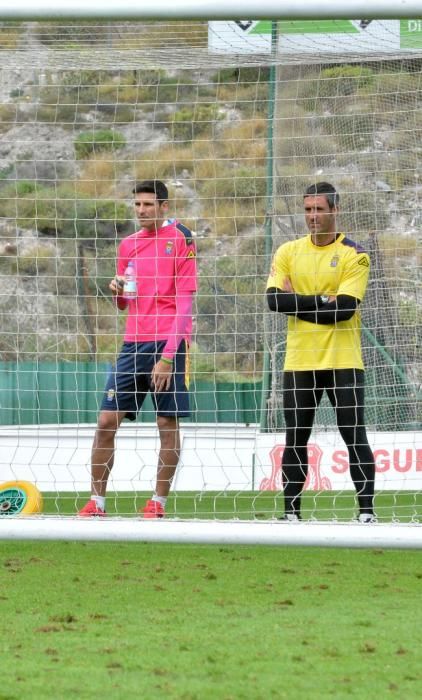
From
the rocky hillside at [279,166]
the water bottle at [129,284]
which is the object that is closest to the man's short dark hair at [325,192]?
the rocky hillside at [279,166]

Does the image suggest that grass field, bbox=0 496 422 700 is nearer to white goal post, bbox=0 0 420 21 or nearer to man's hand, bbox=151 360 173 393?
man's hand, bbox=151 360 173 393

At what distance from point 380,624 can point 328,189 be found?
246 centimetres

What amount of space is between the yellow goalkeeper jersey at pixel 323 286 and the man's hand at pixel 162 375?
0.58 meters

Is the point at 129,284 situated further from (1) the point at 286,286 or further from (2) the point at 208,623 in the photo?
(2) the point at 208,623

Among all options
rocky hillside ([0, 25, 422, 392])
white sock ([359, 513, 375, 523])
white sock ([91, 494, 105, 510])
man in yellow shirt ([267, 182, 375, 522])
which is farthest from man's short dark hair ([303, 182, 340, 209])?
white sock ([91, 494, 105, 510])

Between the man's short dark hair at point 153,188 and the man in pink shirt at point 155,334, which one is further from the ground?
the man's short dark hair at point 153,188

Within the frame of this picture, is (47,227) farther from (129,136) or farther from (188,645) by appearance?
(188,645)

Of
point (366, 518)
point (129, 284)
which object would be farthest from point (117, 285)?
point (366, 518)

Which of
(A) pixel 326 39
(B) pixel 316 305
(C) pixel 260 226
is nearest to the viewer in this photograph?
(B) pixel 316 305

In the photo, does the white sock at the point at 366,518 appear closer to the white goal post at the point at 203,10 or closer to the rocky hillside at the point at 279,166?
the rocky hillside at the point at 279,166

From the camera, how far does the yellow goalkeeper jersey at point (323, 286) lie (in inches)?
216

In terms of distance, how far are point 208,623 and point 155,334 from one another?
2.38m

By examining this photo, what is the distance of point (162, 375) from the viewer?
18.6ft

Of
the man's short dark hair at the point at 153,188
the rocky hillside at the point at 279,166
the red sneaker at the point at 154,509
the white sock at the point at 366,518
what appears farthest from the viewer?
the rocky hillside at the point at 279,166
